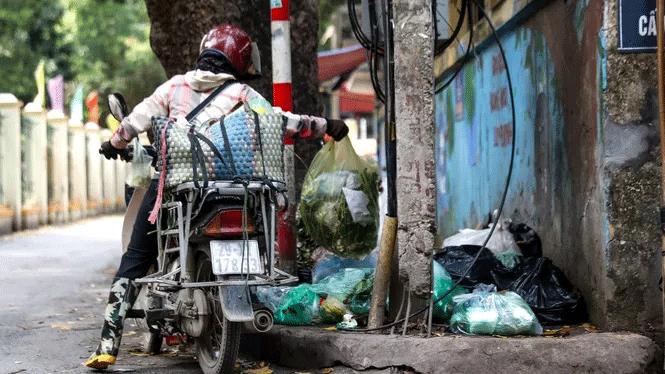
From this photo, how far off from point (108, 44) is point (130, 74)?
2025 mm

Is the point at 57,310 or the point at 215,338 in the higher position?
the point at 215,338

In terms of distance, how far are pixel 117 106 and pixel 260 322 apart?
1.47 metres

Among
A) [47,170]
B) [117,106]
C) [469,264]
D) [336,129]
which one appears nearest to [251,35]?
[336,129]

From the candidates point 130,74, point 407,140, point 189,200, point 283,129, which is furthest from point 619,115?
point 130,74

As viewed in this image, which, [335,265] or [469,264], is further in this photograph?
[335,265]

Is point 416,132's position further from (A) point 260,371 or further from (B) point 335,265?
(B) point 335,265

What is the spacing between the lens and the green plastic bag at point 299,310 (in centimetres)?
584

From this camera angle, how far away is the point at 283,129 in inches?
204

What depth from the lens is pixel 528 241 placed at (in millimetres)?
6961

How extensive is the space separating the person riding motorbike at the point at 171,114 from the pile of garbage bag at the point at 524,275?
4.26 feet

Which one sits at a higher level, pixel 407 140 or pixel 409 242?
pixel 407 140

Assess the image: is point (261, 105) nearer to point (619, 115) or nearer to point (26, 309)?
point (619, 115)

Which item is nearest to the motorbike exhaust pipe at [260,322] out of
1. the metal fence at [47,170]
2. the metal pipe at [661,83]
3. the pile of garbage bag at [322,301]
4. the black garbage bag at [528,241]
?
the pile of garbage bag at [322,301]

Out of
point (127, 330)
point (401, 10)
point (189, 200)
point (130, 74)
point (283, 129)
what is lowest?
point (127, 330)
